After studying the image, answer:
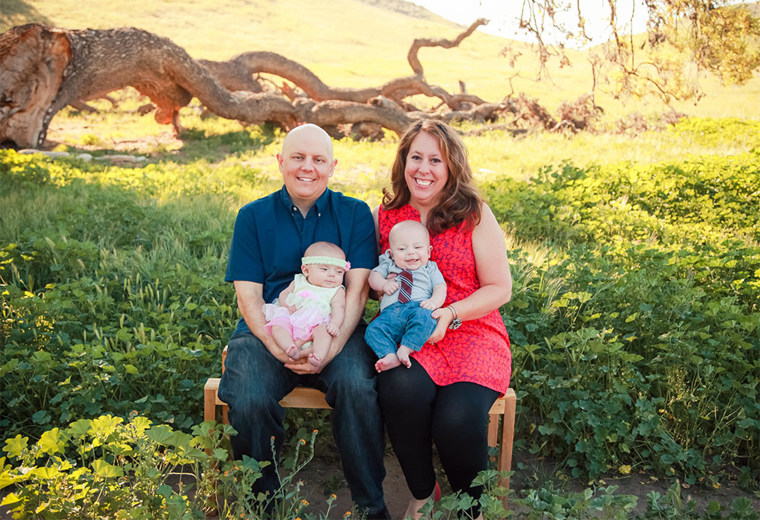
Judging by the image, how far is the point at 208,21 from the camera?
65000 mm

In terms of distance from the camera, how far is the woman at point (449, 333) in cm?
283

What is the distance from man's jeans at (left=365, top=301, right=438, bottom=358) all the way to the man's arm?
364 mm

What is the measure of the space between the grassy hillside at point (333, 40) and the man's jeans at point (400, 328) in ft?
62.1

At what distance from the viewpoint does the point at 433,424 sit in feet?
9.29

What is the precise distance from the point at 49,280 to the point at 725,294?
544 centimetres

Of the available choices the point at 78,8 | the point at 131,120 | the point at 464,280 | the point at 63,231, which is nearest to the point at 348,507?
the point at 464,280

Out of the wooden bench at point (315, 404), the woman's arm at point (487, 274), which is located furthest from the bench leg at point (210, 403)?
the woman's arm at point (487, 274)

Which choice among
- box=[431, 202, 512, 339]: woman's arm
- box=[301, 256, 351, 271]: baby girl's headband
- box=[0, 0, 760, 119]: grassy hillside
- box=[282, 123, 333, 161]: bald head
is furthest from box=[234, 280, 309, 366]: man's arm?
box=[0, 0, 760, 119]: grassy hillside

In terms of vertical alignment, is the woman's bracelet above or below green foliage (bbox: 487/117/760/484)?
above

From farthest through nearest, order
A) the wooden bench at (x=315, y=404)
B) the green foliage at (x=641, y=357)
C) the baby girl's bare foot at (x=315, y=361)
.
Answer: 1. the green foliage at (x=641, y=357)
2. the wooden bench at (x=315, y=404)
3. the baby girl's bare foot at (x=315, y=361)

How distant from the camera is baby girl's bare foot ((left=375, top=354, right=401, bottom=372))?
9.51ft

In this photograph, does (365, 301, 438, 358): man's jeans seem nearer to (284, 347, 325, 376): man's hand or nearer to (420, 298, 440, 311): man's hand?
(420, 298, 440, 311): man's hand

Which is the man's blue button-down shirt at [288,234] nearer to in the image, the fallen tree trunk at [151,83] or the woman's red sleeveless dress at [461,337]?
the woman's red sleeveless dress at [461,337]

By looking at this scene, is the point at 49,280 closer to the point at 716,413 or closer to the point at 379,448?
the point at 379,448
